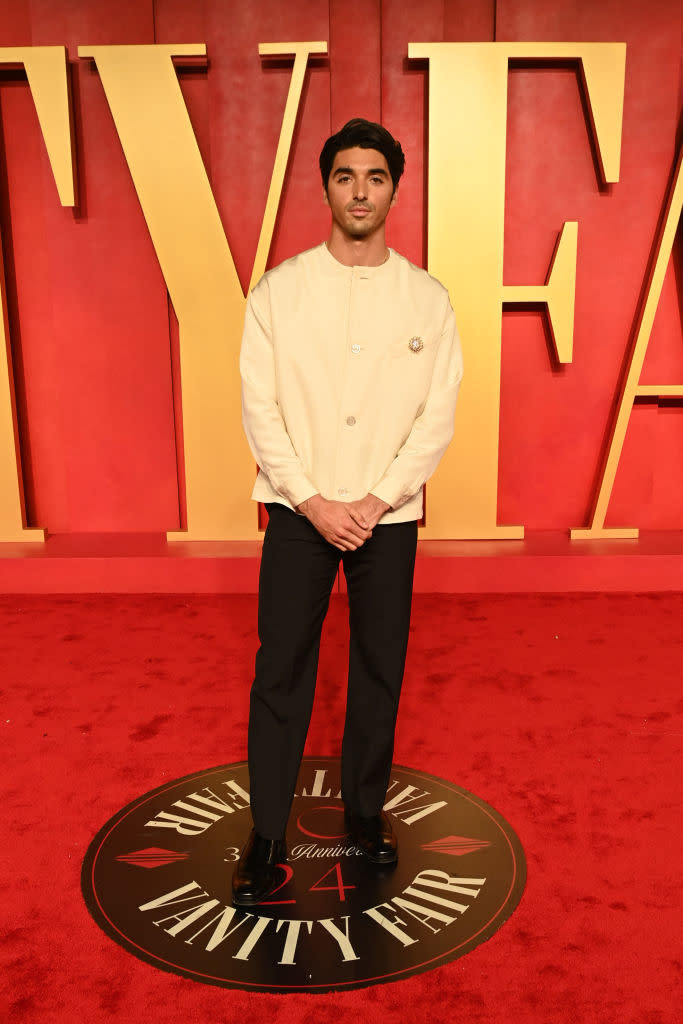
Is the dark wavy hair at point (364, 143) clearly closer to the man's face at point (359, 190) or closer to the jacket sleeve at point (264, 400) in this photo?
the man's face at point (359, 190)

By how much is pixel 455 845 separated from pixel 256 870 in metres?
0.53

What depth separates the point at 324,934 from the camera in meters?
1.87

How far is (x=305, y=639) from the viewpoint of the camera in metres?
1.95

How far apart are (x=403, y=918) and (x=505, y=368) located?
128 inches

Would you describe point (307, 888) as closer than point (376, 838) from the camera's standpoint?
Yes

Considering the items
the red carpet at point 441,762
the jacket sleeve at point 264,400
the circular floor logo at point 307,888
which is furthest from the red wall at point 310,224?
the jacket sleeve at point 264,400

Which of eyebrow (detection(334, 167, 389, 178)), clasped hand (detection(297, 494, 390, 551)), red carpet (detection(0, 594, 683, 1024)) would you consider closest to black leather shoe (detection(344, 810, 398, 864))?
red carpet (detection(0, 594, 683, 1024))

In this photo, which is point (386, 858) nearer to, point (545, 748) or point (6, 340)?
point (545, 748)

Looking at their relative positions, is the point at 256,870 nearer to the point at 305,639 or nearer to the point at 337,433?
the point at 305,639

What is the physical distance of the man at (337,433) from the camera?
1894mm

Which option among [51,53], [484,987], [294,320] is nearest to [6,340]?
[51,53]

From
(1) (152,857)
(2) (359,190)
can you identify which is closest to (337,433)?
(2) (359,190)

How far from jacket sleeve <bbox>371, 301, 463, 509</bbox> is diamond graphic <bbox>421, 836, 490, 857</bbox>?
0.91m

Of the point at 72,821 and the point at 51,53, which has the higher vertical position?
the point at 51,53
